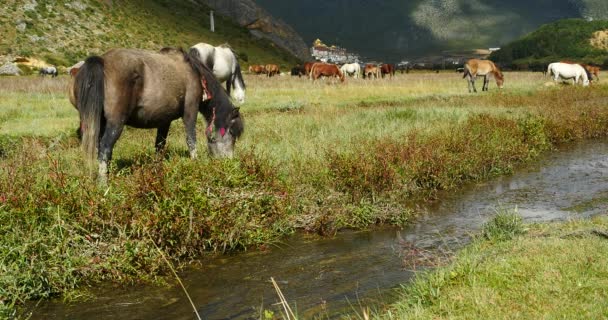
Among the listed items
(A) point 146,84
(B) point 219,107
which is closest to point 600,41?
(B) point 219,107

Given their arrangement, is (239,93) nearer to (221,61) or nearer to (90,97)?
(221,61)

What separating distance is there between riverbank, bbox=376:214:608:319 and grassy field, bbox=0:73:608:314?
8.73 feet

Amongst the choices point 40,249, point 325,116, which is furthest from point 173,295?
Result: point 325,116

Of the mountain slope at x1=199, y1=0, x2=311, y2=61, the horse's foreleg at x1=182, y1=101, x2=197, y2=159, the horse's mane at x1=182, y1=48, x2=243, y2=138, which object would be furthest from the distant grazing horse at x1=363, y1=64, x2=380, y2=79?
the mountain slope at x1=199, y1=0, x2=311, y2=61

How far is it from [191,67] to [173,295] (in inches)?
192

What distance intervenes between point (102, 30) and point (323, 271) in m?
68.2

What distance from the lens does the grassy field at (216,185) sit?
19.9 feet

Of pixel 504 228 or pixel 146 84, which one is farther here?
pixel 146 84

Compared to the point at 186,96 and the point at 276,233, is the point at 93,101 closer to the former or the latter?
the point at 186,96

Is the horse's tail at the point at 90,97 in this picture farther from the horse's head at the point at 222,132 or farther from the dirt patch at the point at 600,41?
the dirt patch at the point at 600,41

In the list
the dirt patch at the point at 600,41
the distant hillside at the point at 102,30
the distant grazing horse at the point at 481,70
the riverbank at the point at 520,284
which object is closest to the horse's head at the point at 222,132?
the riverbank at the point at 520,284

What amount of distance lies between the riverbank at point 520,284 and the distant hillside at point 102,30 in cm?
5576

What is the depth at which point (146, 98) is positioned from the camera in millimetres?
8758

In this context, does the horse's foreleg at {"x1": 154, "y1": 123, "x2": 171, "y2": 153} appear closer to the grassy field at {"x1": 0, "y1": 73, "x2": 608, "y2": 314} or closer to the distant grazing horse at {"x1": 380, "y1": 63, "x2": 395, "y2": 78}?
the grassy field at {"x1": 0, "y1": 73, "x2": 608, "y2": 314}
